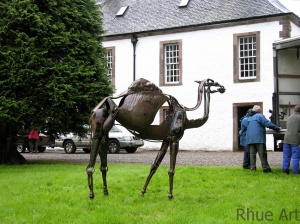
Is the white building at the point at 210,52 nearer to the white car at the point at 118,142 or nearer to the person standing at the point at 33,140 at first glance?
the white car at the point at 118,142

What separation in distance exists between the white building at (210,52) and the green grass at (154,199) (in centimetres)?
1525

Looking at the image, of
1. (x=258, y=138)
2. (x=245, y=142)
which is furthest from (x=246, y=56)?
(x=258, y=138)

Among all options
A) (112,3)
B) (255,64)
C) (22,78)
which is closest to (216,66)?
(255,64)

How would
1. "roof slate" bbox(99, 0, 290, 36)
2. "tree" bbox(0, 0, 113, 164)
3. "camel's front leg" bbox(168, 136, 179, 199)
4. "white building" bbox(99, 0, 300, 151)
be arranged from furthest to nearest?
"roof slate" bbox(99, 0, 290, 36) < "white building" bbox(99, 0, 300, 151) < "tree" bbox(0, 0, 113, 164) < "camel's front leg" bbox(168, 136, 179, 199)

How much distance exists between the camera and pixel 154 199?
9000 millimetres

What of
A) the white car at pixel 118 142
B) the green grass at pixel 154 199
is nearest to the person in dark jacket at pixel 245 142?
the green grass at pixel 154 199

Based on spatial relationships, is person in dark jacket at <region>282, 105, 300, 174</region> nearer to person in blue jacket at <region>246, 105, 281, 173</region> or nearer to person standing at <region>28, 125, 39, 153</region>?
person in blue jacket at <region>246, 105, 281, 173</region>

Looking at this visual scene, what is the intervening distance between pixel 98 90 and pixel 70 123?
154 centimetres

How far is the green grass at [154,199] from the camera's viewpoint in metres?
7.59

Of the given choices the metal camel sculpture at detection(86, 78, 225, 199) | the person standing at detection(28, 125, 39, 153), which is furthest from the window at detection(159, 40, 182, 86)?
the metal camel sculpture at detection(86, 78, 225, 199)

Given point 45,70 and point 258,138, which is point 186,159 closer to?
point 45,70

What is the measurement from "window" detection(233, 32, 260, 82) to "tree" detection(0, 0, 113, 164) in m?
11.6

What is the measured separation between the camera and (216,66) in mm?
28672

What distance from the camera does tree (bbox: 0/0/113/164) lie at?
16656mm
